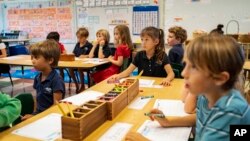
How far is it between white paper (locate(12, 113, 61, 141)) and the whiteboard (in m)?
4.32

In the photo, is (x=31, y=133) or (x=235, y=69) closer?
(x=235, y=69)

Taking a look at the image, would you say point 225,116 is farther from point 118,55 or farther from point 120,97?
point 118,55

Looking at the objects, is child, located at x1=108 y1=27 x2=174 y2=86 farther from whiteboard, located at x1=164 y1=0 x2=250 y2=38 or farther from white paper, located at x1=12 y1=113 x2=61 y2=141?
whiteboard, located at x1=164 y1=0 x2=250 y2=38

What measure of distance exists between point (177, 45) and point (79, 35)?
6.11 feet

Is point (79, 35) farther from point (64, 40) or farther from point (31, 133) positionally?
point (31, 133)

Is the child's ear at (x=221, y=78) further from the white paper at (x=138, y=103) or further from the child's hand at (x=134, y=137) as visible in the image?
the white paper at (x=138, y=103)

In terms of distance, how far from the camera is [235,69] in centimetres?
93

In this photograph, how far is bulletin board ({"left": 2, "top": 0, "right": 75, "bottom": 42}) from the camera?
21.1 feet

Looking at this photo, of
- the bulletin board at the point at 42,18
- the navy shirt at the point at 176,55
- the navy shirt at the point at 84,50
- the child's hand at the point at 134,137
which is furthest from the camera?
the bulletin board at the point at 42,18

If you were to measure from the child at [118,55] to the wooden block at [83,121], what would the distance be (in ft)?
7.23

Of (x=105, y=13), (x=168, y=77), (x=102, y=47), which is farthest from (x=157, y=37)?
(x=105, y=13)

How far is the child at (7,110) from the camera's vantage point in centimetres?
126

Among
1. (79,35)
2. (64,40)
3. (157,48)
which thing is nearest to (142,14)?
(79,35)

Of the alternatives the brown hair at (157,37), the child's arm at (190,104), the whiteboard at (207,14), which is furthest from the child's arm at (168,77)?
the whiteboard at (207,14)
